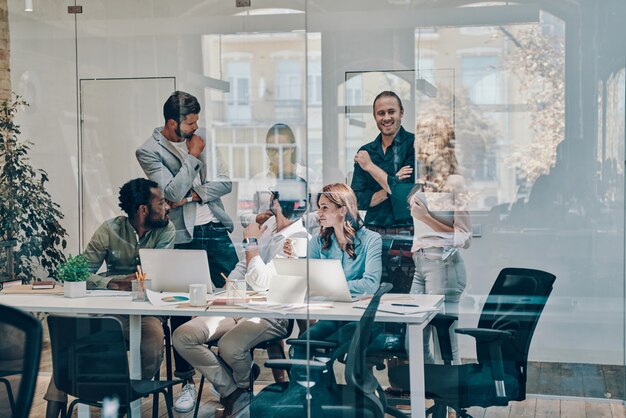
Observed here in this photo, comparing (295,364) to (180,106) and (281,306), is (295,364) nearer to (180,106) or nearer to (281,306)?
(281,306)

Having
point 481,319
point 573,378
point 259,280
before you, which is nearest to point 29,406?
point 259,280

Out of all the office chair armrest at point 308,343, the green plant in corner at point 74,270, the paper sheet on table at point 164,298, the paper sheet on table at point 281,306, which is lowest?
the office chair armrest at point 308,343

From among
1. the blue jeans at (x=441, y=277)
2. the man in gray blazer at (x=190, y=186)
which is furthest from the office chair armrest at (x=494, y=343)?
the man in gray blazer at (x=190, y=186)

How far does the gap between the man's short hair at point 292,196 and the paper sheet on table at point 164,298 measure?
0.75 metres

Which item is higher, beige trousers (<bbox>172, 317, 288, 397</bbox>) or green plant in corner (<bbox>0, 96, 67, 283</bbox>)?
green plant in corner (<bbox>0, 96, 67, 283</bbox>)

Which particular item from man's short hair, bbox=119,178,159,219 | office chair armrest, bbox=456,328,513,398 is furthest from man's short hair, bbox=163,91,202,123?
office chair armrest, bbox=456,328,513,398

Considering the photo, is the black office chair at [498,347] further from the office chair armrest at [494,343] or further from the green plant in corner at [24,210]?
the green plant in corner at [24,210]

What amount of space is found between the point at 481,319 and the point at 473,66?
4.47 feet

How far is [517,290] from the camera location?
5.09 metres

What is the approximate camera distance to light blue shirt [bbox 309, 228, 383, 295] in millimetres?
5148

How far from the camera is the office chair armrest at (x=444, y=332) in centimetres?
509

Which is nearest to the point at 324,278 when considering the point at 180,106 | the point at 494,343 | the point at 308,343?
the point at 308,343

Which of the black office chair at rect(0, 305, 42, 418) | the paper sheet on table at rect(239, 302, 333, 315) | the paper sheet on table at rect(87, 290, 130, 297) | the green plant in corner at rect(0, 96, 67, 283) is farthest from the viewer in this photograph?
the green plant in corner at rect(0, 96, 67, 283)

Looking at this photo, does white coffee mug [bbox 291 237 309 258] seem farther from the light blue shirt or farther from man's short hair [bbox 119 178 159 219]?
man's short hair [bbox 119 178 159 219]
